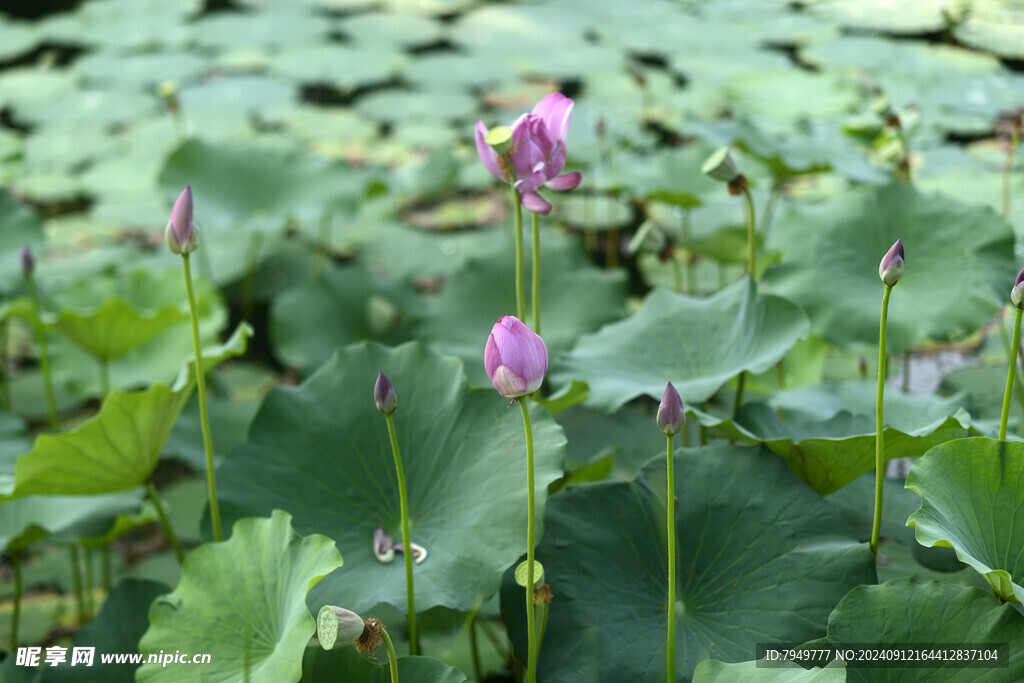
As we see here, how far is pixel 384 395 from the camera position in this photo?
0.99m

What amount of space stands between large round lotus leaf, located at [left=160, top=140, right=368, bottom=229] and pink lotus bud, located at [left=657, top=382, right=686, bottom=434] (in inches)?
67.6

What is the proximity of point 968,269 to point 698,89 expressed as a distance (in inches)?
80.2

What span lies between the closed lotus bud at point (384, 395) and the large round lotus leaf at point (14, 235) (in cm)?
155

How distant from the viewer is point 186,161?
101 inches

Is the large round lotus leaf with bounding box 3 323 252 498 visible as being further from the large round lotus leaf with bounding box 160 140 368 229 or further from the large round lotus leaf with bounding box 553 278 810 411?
the large round lotus leaf with bounding box 160 140 368 229

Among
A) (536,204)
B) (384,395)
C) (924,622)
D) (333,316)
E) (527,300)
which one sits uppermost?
(536,204)

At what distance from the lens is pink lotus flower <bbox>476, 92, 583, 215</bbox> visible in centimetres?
115

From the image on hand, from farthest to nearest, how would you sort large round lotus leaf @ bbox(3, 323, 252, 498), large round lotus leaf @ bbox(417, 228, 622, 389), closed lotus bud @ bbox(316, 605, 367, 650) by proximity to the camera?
large round lotus leaf @ bbox(417, 228, 622, 389), large round lotus leaf @ bbox(3, 323, 252, 498), closed lotus bud @ bbox(316, 605, 367, 650)

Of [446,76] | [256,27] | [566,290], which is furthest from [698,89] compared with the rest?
[256,27]

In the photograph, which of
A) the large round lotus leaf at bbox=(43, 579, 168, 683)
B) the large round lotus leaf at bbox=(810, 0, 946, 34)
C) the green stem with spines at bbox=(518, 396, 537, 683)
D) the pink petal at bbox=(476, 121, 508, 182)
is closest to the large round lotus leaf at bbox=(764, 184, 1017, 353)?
the pink petal at bbox=(476, 121, 508, 182)

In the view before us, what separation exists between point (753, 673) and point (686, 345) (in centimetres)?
66

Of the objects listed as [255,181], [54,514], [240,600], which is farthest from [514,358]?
[255,181]

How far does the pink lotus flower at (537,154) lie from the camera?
1.15m

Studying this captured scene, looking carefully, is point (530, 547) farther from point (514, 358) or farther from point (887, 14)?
point (887, 14)
